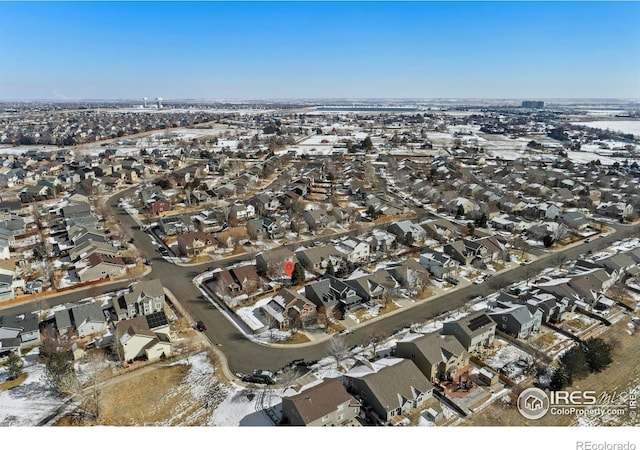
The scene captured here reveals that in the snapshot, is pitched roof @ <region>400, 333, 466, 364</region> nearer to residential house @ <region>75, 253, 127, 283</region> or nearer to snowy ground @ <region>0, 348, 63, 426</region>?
snowy ground @ <region>0, 348, 63, 426</region>

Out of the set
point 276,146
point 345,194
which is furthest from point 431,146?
point 345,194

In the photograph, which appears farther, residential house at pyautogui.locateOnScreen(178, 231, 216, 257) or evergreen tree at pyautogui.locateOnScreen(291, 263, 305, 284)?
residential house at pyautogui.locateOnScreen(178, 231, 216, 257)

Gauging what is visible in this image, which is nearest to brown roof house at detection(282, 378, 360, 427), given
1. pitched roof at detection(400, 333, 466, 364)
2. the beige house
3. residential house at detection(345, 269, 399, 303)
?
pitched roof at detection(400, 333, 466, 364)

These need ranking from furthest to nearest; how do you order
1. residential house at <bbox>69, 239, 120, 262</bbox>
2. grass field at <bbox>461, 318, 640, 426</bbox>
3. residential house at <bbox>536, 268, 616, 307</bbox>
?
1. residential house at <bbox>69, 239, 120, 262</bbox>
2. residential house at <bbox>536, 268, 616, 307</bbox>
3. grass field at <bbox>461, 318, 640, 426</bbox>

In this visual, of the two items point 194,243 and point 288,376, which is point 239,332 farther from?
point 194,243

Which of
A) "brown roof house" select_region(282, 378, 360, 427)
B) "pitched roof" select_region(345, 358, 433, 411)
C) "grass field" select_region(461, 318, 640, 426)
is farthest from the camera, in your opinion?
"pitched roof" select_region(345, 358, 433, 411)

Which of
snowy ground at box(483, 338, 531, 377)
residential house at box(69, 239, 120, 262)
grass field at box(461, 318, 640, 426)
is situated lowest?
snowy ground at box(483, 338, 531, 377)

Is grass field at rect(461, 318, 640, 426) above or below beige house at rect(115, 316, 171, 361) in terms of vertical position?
below
